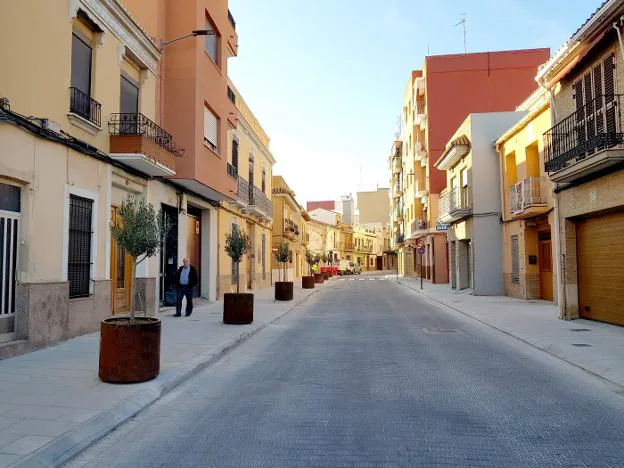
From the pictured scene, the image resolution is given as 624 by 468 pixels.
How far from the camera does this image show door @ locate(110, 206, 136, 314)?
1199cm

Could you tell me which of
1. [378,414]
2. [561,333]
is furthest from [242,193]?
[378,414]

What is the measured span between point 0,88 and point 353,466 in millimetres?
7209

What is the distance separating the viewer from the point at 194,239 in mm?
17891

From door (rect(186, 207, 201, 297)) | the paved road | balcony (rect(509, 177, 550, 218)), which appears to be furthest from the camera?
door (rect(186, 207, 201, 297))

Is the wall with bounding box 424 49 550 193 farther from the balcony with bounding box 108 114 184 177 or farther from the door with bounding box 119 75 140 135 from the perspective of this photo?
the door with bounding box 119 75 140 135

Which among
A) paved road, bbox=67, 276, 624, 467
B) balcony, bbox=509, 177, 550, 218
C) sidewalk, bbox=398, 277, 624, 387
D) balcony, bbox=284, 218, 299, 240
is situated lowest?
paved road, bbox=67, 276, 624, 467

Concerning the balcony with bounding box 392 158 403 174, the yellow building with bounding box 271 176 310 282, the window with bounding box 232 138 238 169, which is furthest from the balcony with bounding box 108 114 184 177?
the balcony with bounding box 392 158 403 174

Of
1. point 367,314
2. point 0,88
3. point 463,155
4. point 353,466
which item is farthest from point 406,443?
point 463,155

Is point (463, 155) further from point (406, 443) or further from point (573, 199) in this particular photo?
point (406, 443)

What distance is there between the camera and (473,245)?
70.9ft

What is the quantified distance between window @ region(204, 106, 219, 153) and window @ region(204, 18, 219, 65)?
1767 millimetres

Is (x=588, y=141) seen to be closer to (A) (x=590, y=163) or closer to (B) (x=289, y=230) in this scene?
(A) (x=590, y=163)

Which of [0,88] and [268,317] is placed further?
[268,317]

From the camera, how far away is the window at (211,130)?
15.7m
